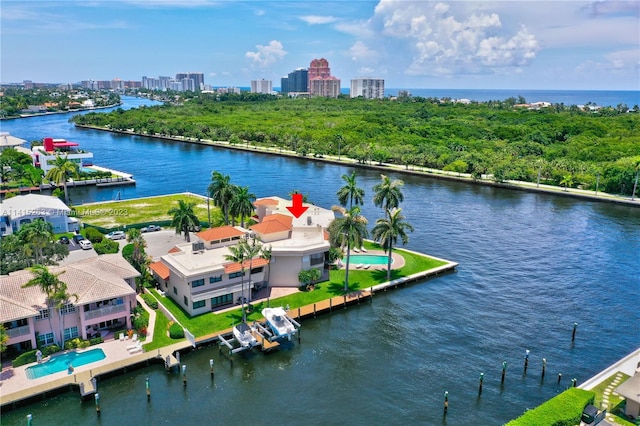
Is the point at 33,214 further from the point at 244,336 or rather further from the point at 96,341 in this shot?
the point at 244,336

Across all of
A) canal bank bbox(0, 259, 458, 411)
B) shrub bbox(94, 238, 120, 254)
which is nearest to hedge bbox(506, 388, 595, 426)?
canal bank bbox(0, 259, 458, 411)

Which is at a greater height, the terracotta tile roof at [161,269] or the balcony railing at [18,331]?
the terracotta tile roof at [161,269]

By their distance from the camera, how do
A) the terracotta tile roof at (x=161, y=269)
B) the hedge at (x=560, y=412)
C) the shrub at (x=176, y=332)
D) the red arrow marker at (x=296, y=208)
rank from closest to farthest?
the hedge at (x=560, y=412) → the shrub at (x=176, y=332) → the terracotta tile roof at (x=161, y=269) → the red arrow marker at (x=296, y=208)

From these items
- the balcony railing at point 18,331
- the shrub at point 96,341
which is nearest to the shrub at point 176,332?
the shrub at point 96,341

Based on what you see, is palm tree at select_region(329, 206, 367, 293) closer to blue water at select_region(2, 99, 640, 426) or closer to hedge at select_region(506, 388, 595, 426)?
blue water at select_region(2, 99, 640, 426)

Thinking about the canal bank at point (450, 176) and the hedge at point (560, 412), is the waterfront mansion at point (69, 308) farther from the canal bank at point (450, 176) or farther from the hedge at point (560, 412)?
the canal bank at point (450, 176)

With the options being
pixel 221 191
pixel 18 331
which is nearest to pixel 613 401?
pixel 18 331

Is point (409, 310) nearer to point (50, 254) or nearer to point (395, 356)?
point (395, 356)
